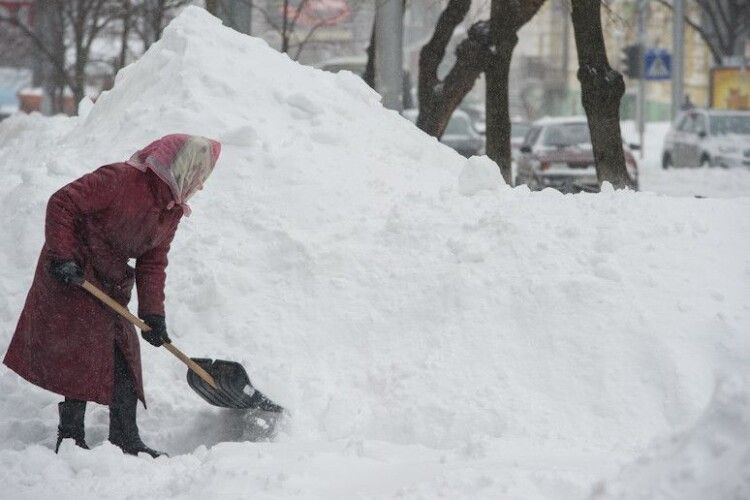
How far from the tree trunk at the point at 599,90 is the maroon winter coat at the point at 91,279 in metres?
5.66

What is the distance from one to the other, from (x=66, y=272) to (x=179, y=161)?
620 millimetres

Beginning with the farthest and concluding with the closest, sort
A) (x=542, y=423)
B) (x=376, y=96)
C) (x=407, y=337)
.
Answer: (x=376, y=96)
(x=407, y=337)
(x=542, y=423)

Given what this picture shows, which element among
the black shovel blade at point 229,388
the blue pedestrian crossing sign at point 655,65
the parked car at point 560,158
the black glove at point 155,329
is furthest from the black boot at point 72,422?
the blue pedestrian crossing sign at point 655,65

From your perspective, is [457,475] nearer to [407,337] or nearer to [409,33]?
[407,337]

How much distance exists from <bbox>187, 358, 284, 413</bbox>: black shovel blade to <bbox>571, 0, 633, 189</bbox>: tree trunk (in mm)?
5366

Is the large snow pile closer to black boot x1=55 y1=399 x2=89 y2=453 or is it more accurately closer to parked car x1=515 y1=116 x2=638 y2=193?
black boot x1=55 y1=399 x2=89 y2=453

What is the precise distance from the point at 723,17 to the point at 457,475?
→ 32172mm

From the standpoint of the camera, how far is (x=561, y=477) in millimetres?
3994

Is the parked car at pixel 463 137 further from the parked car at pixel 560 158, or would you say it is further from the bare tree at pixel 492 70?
the bare tree at pixel 492 70

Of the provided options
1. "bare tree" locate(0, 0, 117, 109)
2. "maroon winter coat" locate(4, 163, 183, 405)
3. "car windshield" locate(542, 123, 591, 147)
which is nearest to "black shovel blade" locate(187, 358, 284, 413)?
"maroon winter coat" locate(4, 163, 183, 405)

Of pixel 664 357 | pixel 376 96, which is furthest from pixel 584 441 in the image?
pixel 376 96

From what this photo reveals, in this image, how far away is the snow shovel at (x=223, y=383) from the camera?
5605 millimetres

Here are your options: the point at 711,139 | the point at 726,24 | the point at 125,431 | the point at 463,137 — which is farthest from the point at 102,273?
the point at 726,24

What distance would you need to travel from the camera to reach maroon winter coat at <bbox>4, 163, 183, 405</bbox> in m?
5.20
